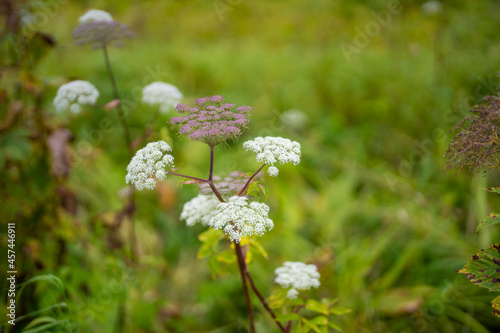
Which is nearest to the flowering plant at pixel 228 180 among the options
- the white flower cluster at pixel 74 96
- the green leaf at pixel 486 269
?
the green leaf at pixel 486 269

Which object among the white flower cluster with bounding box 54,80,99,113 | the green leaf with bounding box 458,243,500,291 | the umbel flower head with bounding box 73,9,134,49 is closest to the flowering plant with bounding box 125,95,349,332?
the green leaf with bounding box 458,243,500,291

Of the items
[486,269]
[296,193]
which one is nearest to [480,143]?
[486,269]

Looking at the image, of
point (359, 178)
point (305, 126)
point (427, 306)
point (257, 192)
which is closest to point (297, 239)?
point (427, 306)

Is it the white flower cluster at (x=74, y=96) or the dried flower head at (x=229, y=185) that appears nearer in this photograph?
the dried flower head at (x=229, y=185)

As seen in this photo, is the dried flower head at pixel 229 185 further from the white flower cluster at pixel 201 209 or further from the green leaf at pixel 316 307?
the green leaf at pixel 316 307

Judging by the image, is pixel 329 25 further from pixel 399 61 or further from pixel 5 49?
pixel 5 49
